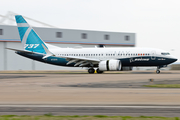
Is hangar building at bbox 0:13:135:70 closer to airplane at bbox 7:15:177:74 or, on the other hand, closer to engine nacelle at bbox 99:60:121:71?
airplane at bbox 7:15:177:74

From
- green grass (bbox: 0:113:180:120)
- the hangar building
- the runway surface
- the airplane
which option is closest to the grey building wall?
the hangar building

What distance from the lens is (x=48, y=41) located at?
63.8m

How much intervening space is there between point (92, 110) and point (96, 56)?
1175 inches

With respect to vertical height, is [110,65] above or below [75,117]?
above

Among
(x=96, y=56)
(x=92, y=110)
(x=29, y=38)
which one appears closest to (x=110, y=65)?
(x=96, y=56)

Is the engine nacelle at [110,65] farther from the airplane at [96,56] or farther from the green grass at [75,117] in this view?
the green grass at [75,117]

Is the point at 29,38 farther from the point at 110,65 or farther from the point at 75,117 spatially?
the point at 75,117

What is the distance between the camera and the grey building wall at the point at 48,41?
59750mm

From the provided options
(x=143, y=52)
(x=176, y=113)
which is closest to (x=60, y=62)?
(x=143, y=52)

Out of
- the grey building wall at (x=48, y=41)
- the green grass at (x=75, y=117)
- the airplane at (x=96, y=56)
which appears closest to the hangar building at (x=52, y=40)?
the grey building wall at (x=48, y=41)

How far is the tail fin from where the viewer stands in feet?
135

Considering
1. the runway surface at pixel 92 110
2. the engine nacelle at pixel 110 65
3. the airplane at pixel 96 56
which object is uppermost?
the airplane at pixel 96 56

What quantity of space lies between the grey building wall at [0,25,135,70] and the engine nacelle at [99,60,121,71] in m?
30.1

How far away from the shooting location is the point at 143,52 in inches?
1451
